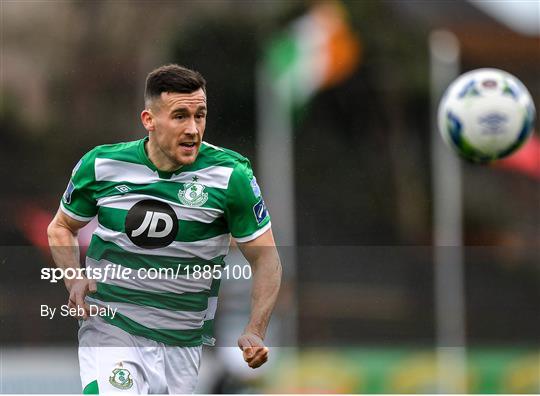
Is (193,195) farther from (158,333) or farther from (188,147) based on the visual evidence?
(158,333)

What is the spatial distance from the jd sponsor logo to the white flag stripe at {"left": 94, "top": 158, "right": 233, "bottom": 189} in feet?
0.36

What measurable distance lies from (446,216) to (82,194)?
8.61m

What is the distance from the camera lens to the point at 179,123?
4695 millimetres

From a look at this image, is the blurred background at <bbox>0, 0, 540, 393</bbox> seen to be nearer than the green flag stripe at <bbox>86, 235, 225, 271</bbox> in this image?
No

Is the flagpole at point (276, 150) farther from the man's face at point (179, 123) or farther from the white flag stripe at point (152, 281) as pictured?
the man's face at point (179, 123)

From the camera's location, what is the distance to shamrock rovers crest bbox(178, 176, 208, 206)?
4715mm

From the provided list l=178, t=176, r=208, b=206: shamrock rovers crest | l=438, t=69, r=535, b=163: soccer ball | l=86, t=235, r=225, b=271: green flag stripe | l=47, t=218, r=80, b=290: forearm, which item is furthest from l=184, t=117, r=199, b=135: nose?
l=438, t=69, r=535, b=163: soccer ball

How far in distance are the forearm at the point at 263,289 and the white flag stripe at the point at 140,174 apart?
0.39m

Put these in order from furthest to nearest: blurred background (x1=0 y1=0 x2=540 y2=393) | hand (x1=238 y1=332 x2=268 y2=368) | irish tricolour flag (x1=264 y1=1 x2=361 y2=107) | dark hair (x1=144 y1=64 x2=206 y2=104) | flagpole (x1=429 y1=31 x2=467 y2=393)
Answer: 1. flagpole (x1=429 y1=31 x2=467 y2=393)
2. irish tricolour flag (x1=264 y1=1 x2=361 y2=107)
3. blurred background (x1=0 y1=0 x2=540 y2=393)
4. dark hair (x1=144 y1=64 x2=206 y2=104)
5. hand (x1=238 y1=332 x2=268 y2=368)

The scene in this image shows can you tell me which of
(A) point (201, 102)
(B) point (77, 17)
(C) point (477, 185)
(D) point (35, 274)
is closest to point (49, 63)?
(B) point (77, 17)

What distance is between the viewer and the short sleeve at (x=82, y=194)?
4760mm

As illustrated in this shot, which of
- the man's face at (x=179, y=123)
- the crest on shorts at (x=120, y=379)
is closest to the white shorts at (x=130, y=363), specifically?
the crest on shorts at (x=120, y=379)

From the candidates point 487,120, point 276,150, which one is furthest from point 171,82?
point 276,150

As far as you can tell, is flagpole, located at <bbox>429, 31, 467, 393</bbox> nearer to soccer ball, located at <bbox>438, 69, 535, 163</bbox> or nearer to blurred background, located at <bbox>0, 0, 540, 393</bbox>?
blurred background, located at <bbox>0, 0, 540, 393</bbox>
